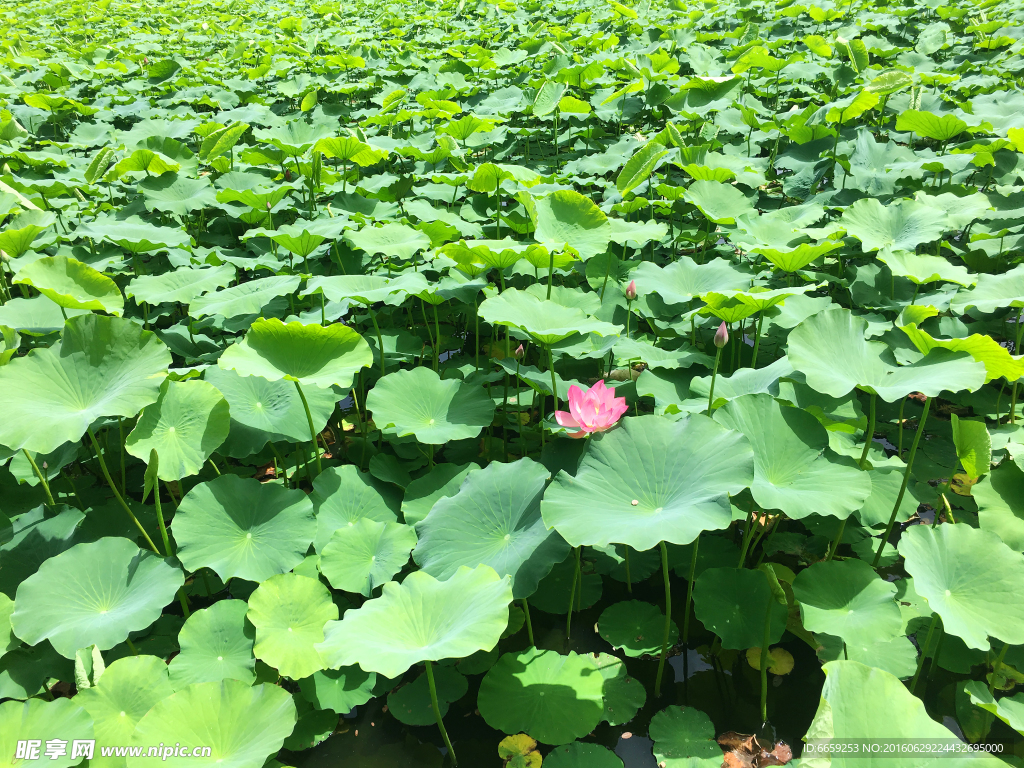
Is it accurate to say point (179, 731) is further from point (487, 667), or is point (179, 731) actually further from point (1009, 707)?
point (1009, 707)

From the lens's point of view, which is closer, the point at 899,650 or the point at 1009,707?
the point at 1009,707

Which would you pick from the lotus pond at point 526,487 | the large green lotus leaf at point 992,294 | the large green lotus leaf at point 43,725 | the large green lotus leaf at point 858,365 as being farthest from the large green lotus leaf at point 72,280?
the large green lotus leaf at point 992,294

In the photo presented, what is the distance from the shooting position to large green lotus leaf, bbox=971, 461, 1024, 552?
1.62m

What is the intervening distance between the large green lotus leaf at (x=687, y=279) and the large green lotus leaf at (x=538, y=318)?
1.39 ft

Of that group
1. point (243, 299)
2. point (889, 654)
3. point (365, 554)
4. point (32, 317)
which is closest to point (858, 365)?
point (889, 654)

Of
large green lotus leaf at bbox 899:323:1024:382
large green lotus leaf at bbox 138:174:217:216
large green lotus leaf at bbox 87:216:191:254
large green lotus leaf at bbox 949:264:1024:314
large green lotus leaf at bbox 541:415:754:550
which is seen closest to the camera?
large green lotus leaf at bbox 541:415:754:550

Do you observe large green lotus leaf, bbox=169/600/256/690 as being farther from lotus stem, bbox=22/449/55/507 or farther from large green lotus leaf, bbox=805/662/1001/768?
large green lotus leaf, bbox=805/662/1001/768

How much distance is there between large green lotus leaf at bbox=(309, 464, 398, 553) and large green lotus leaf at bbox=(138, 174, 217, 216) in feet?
6.75

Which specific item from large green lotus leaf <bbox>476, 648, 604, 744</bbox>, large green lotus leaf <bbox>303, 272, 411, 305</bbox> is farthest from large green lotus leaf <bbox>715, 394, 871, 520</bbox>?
large green lotus leaf <bbox>303, 272, 411, 305</bbox>

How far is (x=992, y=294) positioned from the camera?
2.10 metres

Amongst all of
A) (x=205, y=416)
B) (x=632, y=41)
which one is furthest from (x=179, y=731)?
(x=632, y=41)

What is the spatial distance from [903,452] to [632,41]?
5.91 metres

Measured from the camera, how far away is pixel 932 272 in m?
2.15

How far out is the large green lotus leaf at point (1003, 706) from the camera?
1.18 meters
